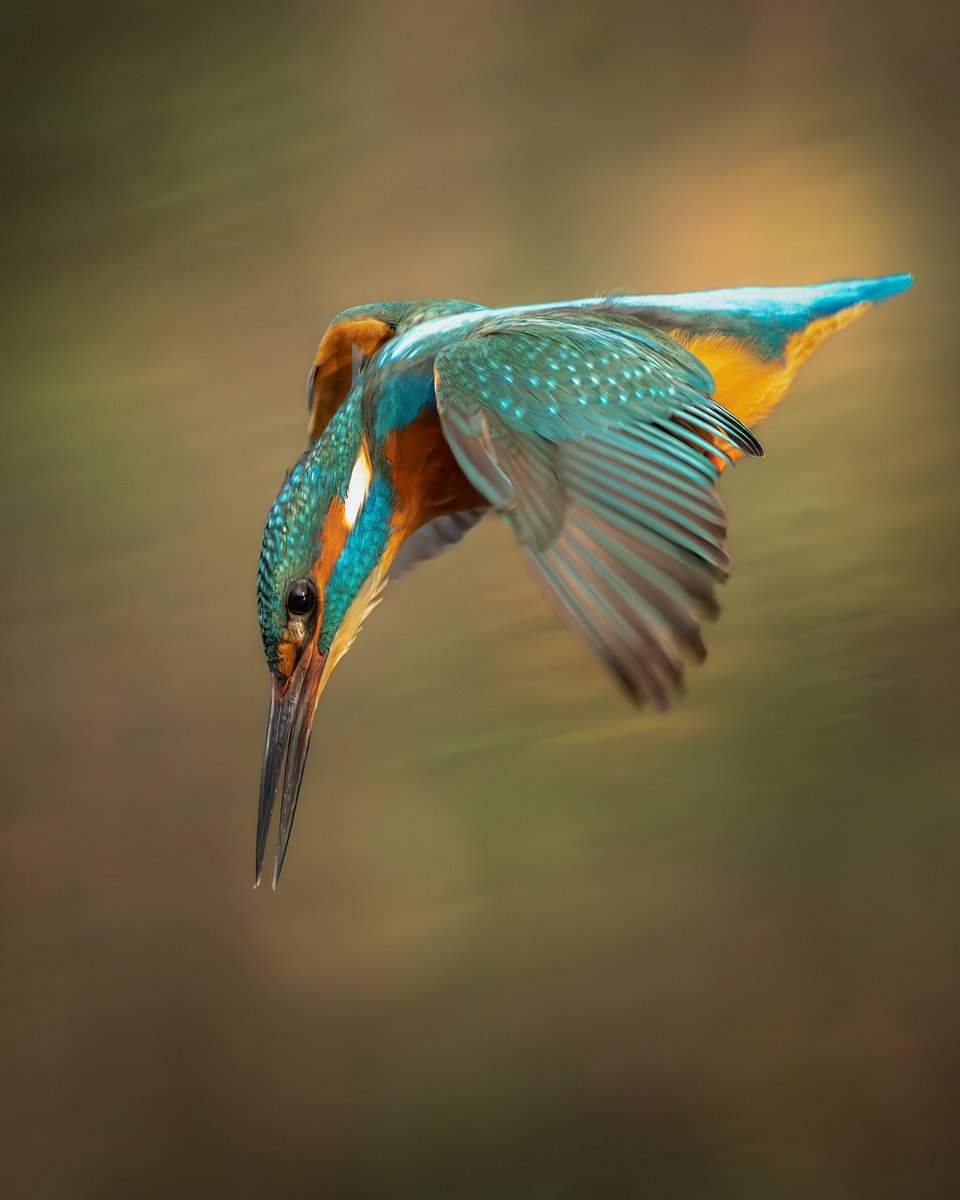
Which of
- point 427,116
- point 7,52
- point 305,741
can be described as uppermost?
point 7,52

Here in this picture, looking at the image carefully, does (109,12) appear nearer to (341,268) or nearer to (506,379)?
(341,268)

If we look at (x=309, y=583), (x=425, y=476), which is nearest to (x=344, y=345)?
(x=425, y=476)

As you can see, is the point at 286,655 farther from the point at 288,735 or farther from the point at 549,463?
the point at 549,463

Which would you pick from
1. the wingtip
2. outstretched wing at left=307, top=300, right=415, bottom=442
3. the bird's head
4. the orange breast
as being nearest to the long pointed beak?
the bird's head

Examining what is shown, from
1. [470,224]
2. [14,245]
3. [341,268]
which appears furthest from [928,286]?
[14,245]

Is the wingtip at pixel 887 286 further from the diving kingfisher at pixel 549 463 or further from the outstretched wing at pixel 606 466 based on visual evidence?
the outstretched wing at pixel 606 466

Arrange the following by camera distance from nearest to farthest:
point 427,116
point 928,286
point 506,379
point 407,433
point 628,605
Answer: point 628,605 → point 506,379 → point 407,433 → point 928,286 → point 427,116

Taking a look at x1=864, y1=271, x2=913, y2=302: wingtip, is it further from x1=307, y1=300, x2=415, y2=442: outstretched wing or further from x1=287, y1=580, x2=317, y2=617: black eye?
x1=287, y1=580, x2=317, y2=617: black eye
